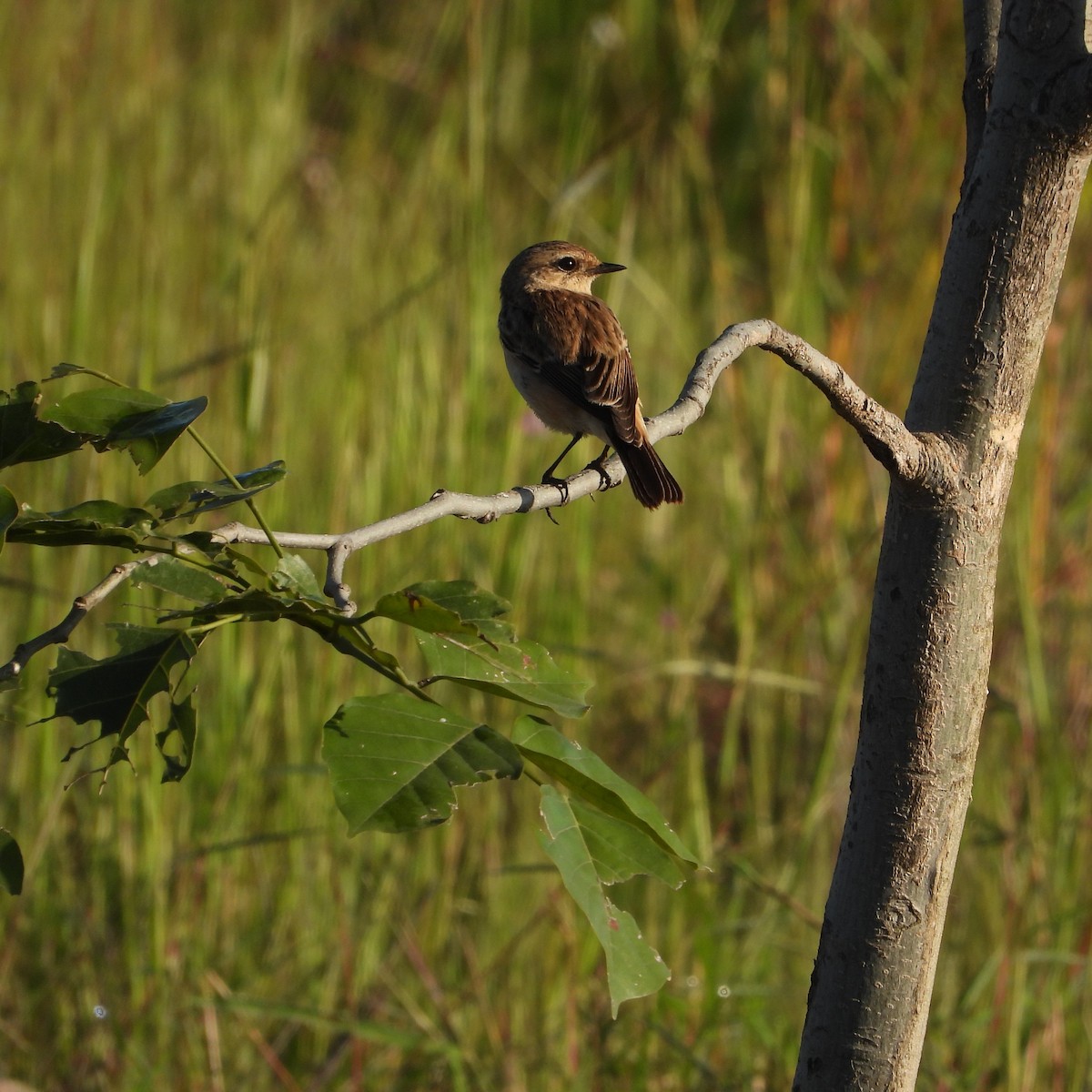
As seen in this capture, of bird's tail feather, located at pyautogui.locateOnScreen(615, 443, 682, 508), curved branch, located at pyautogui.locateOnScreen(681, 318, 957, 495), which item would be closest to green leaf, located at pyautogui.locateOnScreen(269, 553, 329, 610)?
curved branch, located at pyautogui.locateOnScreen(681, 318, 957, 495)

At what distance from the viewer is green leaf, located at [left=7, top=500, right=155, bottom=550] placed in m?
1.07

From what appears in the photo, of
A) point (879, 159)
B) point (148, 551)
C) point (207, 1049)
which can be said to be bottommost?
point (207, 1049)

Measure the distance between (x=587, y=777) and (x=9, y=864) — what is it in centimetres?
44

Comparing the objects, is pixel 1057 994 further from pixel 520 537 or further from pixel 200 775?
pixel 200 775

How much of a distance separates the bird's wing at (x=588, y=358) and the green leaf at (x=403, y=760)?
207 centimetres

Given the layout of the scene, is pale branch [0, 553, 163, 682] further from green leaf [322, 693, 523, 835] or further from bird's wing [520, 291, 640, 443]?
bird's wing [520, 291, 640, 443]

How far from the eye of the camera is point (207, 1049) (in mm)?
2844

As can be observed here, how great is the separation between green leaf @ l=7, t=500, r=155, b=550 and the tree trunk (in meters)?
0.76

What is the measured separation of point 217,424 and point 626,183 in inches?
56.4

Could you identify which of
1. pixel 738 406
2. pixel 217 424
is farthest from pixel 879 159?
pixel 217 424

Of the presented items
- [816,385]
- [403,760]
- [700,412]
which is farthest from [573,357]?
[403,760]

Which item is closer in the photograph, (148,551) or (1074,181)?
(148,551)

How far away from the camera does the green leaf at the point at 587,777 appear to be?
1.04 metres

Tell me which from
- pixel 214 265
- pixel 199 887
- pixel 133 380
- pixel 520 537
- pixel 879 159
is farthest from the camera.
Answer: pixel 879 159
